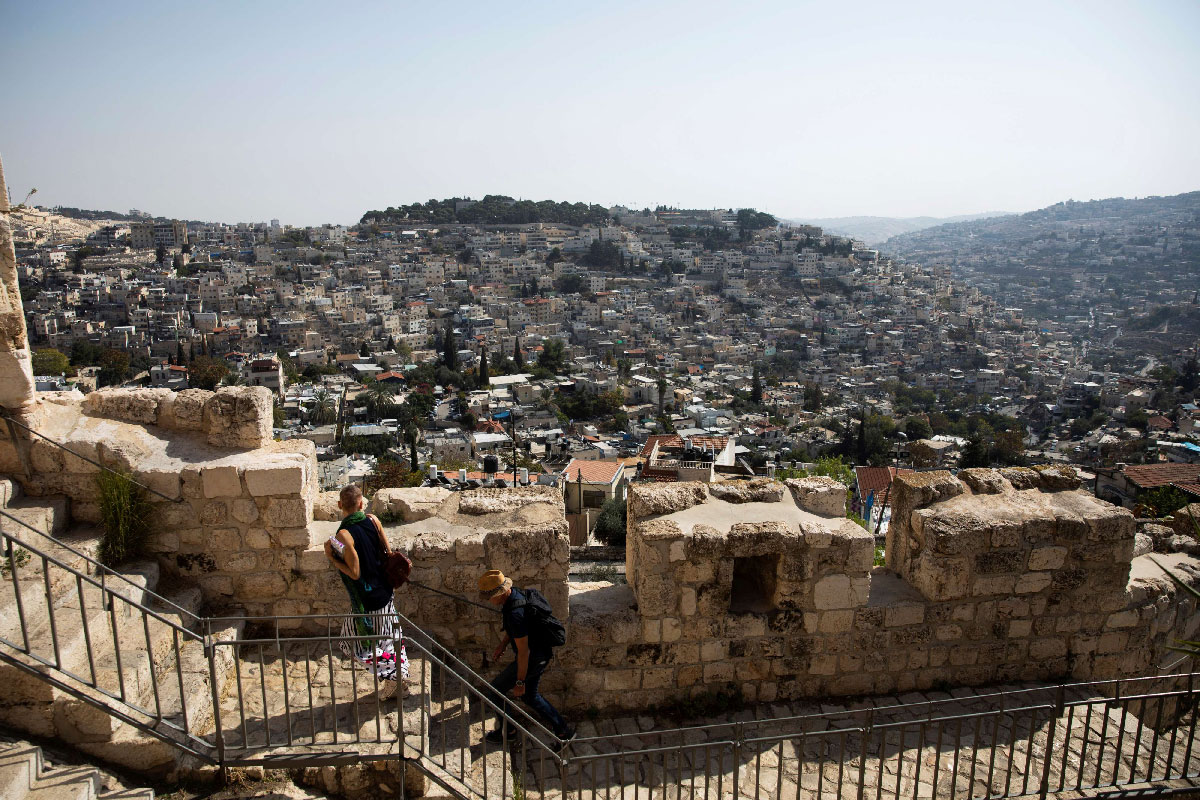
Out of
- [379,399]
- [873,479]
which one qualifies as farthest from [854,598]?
[379,399]

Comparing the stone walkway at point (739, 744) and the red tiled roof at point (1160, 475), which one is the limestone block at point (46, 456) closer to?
the stone walkway at point (739, 744)

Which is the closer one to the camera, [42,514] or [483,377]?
[42,514]

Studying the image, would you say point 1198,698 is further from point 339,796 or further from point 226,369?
point 226,369

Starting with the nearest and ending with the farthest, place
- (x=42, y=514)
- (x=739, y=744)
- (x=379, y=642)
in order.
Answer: (x=739, y=744) < (x=379, y=642) < (x=42, y=514)

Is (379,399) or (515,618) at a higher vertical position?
(515,618)

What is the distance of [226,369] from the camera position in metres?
67.3

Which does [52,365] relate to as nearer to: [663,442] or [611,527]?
[663,442]

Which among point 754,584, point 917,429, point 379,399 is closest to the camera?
point 754,584

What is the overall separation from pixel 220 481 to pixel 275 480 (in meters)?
0.34

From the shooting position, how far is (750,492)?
16.2 ft

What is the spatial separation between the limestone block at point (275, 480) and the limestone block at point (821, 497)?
10.3 ft

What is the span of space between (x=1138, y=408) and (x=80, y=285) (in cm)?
12720

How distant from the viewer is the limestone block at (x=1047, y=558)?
4.83 metres

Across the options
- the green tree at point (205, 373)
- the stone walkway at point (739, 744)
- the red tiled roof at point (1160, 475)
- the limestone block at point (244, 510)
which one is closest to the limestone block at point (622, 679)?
the stone walkway at point (739, 744)
